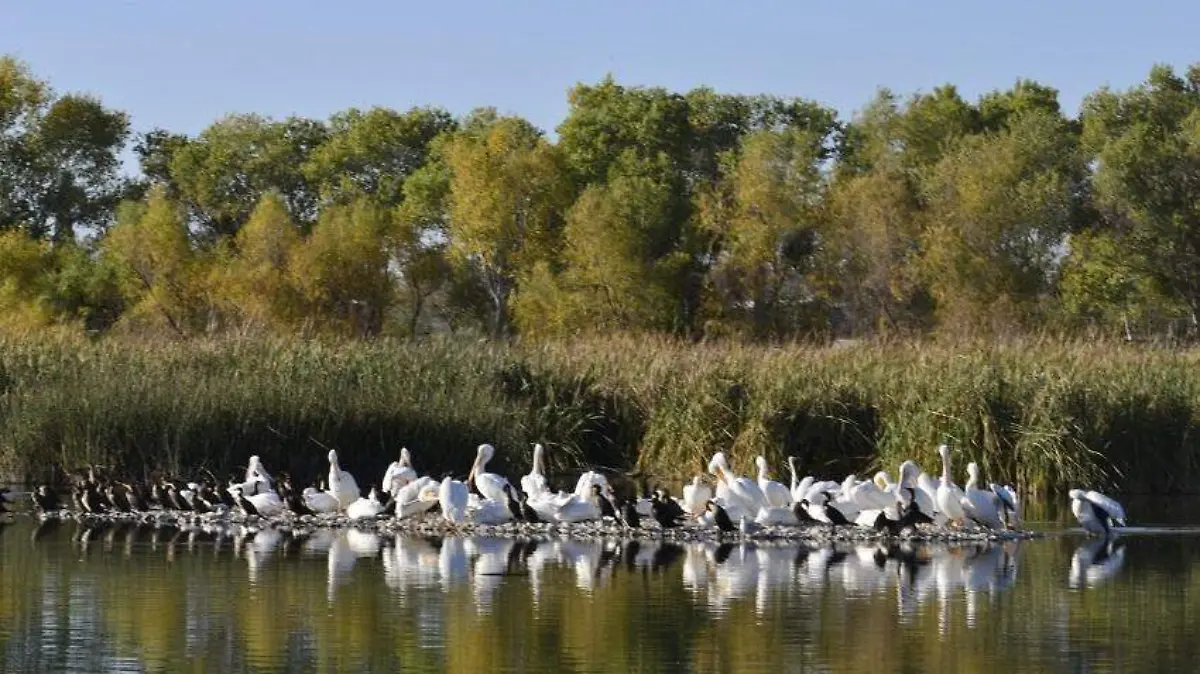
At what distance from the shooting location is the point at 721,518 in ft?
72.6

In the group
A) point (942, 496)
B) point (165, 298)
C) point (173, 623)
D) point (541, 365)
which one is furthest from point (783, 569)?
point (165, 298)

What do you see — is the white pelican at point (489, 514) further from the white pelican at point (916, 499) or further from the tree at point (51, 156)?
the tree at point (51, 156)

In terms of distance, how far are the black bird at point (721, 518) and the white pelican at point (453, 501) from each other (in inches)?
94.4

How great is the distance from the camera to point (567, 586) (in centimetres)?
1803

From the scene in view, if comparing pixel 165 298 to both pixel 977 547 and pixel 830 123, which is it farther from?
pixel 977 547

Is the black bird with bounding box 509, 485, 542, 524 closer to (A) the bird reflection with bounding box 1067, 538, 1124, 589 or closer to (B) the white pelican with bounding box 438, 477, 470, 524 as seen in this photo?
(B) the white pelican with bounding box 438, 477, 470, 524

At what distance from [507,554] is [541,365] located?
35.6ft

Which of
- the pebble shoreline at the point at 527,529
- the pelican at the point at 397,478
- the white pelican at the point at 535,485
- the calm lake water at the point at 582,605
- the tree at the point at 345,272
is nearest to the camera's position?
the calm lake water at the point at 582,605

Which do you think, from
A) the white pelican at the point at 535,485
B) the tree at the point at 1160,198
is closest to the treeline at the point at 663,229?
the tree at the point at 1160,198

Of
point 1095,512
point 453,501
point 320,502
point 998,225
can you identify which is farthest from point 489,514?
point 998,225

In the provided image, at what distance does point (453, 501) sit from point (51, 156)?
5472cm

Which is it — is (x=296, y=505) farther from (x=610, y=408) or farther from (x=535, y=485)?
(x=610, y=408)

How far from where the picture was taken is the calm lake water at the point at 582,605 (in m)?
14.2

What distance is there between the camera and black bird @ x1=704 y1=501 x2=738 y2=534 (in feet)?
72.6
